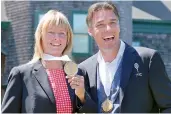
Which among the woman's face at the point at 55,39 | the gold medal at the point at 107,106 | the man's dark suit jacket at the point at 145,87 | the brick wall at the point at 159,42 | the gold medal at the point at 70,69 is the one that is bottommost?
the brick wall at the point at 159,42

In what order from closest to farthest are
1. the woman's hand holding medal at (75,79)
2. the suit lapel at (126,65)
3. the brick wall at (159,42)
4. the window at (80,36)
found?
the woman's hand holding medal at (75,79)
the suit lapel at (126,65)
the window at (80,36)
the brick wall at (159,42)

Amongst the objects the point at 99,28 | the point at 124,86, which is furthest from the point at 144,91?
the point at 99,28

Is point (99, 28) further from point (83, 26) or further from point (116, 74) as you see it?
point (83, 26)

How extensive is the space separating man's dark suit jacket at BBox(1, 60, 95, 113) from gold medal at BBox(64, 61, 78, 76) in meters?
0.21

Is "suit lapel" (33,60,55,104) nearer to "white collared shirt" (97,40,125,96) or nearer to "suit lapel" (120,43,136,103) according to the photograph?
"white collared shirt" (97,40,125,96)

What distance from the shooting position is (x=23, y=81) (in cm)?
383

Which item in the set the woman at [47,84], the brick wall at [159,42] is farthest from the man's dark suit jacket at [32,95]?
A: the brick wall at [159,42]

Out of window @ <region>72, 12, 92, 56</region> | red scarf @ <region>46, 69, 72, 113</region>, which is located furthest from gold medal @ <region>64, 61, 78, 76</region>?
window @ <region>72, 12, 92, 56</region>

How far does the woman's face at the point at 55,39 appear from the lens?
3.79 m

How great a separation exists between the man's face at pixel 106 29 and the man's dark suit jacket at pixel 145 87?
212mm

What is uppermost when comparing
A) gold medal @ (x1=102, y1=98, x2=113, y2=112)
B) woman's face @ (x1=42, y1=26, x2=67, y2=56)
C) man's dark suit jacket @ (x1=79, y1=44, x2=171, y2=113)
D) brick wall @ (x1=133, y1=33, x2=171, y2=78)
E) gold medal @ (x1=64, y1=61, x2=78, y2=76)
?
woman's face @ (x1=42, y1=26, x2=67, y2=56)

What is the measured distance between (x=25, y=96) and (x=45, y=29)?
572mm

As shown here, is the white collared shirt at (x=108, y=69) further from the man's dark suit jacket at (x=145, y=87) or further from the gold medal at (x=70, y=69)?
the gold medal at (x=70, y=69)

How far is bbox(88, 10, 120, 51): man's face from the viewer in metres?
3.81
